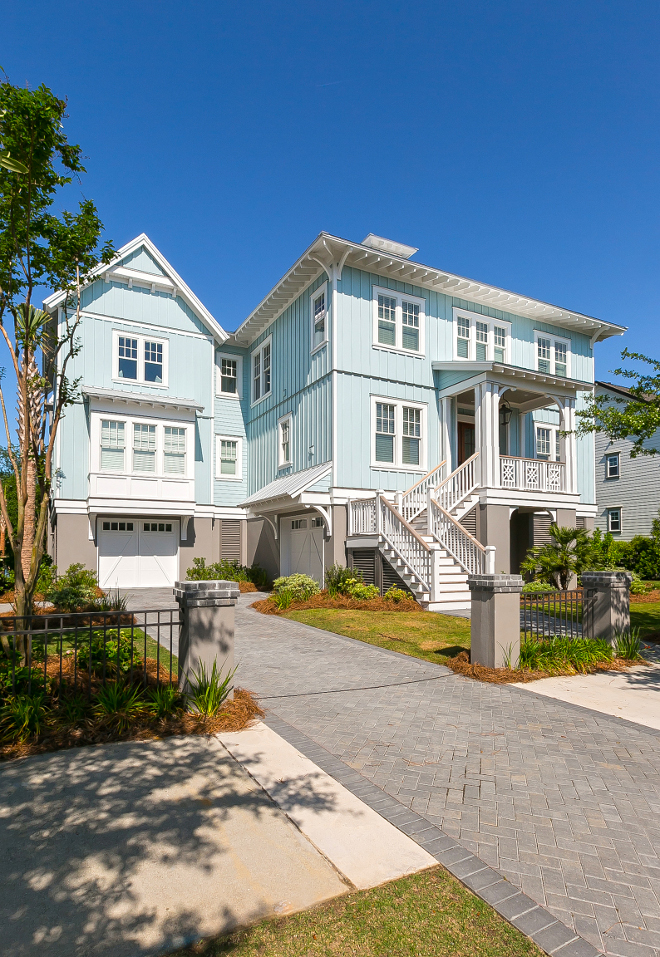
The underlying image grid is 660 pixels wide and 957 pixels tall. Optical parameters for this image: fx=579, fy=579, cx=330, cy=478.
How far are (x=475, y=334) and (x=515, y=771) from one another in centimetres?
1832

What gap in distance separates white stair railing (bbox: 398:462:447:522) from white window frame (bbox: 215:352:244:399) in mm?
10021

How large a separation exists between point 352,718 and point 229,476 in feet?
61.3

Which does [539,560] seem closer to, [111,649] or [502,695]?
[502,695]

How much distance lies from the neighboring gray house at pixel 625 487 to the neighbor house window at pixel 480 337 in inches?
481

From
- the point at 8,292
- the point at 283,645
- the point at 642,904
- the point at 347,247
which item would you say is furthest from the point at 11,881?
the point at 347,247

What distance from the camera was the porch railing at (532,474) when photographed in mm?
18156

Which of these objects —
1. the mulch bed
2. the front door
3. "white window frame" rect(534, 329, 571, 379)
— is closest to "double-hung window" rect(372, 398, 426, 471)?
the front door

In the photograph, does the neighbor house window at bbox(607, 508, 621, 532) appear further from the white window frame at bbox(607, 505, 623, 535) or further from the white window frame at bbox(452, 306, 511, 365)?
the white window frame at bbox(452, 306, 511, 365)

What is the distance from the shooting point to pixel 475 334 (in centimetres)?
2120

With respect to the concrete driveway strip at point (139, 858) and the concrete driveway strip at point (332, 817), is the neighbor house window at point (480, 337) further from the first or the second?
the concrete driveway strip at point (139, 858)

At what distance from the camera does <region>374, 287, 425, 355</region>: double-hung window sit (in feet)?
63.0

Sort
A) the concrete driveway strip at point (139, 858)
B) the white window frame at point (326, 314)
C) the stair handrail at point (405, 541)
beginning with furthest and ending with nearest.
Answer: the white window frame at point (326, 314)
the stair handrail at point (405, 541)
the concrete driveway strip at point (139, 858)

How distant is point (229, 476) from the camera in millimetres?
24453

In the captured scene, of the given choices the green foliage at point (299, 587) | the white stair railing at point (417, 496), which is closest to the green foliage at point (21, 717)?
the green foliage at point (299, 587)
